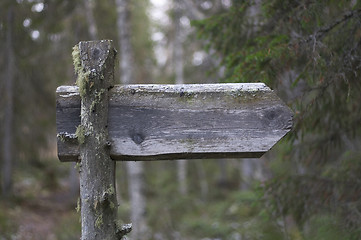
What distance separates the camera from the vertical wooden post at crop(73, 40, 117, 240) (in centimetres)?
206

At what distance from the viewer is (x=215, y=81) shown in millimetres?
5918

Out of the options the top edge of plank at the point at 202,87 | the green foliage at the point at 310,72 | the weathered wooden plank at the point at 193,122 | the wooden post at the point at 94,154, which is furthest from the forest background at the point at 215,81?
the wooden post at the point at 94,154

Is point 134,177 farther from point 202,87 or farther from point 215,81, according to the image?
point 202,87

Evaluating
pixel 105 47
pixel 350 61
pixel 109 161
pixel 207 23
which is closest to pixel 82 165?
pixel 109 161

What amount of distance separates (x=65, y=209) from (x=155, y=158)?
11497 mm

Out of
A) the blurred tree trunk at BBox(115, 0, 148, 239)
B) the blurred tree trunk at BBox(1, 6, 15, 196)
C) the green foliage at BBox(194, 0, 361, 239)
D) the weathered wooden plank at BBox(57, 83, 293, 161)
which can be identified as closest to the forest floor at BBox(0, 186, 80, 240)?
the blurred tree trunk at BBox(1, 6, 15, 196)

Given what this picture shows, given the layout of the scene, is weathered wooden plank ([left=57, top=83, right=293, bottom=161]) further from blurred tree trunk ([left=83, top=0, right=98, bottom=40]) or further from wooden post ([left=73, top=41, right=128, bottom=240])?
blurred tree trunk ([left=83, top=0, right=98, bottom=40])

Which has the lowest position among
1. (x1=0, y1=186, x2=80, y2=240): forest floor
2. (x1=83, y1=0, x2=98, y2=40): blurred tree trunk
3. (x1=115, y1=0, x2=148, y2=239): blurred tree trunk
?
(x1=0, y1=186, x2=80, y2=240): forest floor

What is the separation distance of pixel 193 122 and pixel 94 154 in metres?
0.59

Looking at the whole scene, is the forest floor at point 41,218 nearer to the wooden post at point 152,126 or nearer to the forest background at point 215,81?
the forest background at point 215,81

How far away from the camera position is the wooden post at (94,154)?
2.06 meters

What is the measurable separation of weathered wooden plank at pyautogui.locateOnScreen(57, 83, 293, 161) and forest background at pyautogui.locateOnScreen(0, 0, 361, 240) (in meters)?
0.55

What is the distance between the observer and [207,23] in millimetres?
3949

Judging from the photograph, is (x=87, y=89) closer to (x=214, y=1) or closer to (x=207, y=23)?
(x=207, y=23)
